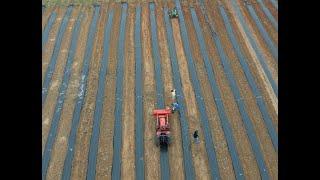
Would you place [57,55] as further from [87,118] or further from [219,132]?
[219,132]

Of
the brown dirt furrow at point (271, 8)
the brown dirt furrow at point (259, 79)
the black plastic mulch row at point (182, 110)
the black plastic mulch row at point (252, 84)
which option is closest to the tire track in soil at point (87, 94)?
the black plastic mulch row at point (182, 110)

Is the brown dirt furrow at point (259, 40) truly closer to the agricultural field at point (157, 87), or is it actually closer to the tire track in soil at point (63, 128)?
the agricultural field at point (157, 87)

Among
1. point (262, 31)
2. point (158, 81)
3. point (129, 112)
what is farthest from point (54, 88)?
point (262, 31)
